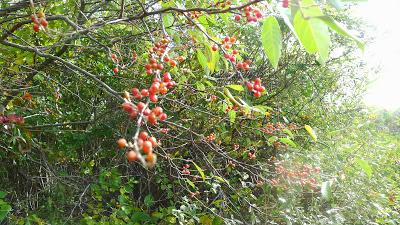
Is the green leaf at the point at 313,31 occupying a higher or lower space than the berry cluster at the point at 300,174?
higher

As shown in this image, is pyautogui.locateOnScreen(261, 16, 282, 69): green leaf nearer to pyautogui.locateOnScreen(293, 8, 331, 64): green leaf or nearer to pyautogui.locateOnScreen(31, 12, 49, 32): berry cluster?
pyautogui.locateOnScreen(293, 8, 331, 64): green leaf

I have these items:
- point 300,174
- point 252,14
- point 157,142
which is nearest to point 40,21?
point 252,14

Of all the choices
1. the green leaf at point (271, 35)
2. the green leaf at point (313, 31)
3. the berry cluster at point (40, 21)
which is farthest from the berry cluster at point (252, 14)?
the berry cluster at point (40, 21)

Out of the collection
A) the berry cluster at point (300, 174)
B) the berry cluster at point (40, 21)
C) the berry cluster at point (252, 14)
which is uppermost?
the berry cluster at point (40, 21)

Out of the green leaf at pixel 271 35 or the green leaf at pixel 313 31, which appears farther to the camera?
the green leaf at pixel 271 35

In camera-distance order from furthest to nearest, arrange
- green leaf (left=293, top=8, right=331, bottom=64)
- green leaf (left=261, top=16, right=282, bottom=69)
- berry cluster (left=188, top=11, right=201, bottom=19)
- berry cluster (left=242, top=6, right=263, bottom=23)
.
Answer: berry cluster (left=188, top=11, right=201, bottom=19) → berry cluster (left=242, top=6, right=263, bottom=23) → green leaf (left=261, top=16, right=282, bottom=69) → green leaf (left=293, top=8, right=331, bottom=64)

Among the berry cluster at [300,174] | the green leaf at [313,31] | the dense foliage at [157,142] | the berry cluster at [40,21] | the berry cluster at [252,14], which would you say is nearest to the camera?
the green leaf at [313,31]

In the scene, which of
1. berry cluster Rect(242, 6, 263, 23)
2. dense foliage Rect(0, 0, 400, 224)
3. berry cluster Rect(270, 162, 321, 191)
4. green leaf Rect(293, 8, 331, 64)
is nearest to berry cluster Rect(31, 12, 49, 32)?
berry cluster Rect(242, 6, 263, 23)

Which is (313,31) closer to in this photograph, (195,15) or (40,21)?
(40,21)

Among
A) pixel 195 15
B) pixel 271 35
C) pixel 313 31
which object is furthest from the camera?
pixel 195 15

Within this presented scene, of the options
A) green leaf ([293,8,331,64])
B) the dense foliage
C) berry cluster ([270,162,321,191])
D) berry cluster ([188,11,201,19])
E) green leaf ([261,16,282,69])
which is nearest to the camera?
green leaf ([293,8,331,64])

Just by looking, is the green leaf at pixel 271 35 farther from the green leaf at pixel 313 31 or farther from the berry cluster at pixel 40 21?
the berry cluster at pixel 40 21

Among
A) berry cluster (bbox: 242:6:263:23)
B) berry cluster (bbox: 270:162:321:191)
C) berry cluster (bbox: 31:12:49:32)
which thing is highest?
berry cluster (bbox: 31:12:49:32)

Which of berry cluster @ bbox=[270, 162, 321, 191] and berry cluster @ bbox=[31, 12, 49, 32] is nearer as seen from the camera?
berry cluster @ bbox=[31, 12, 49, 32]
